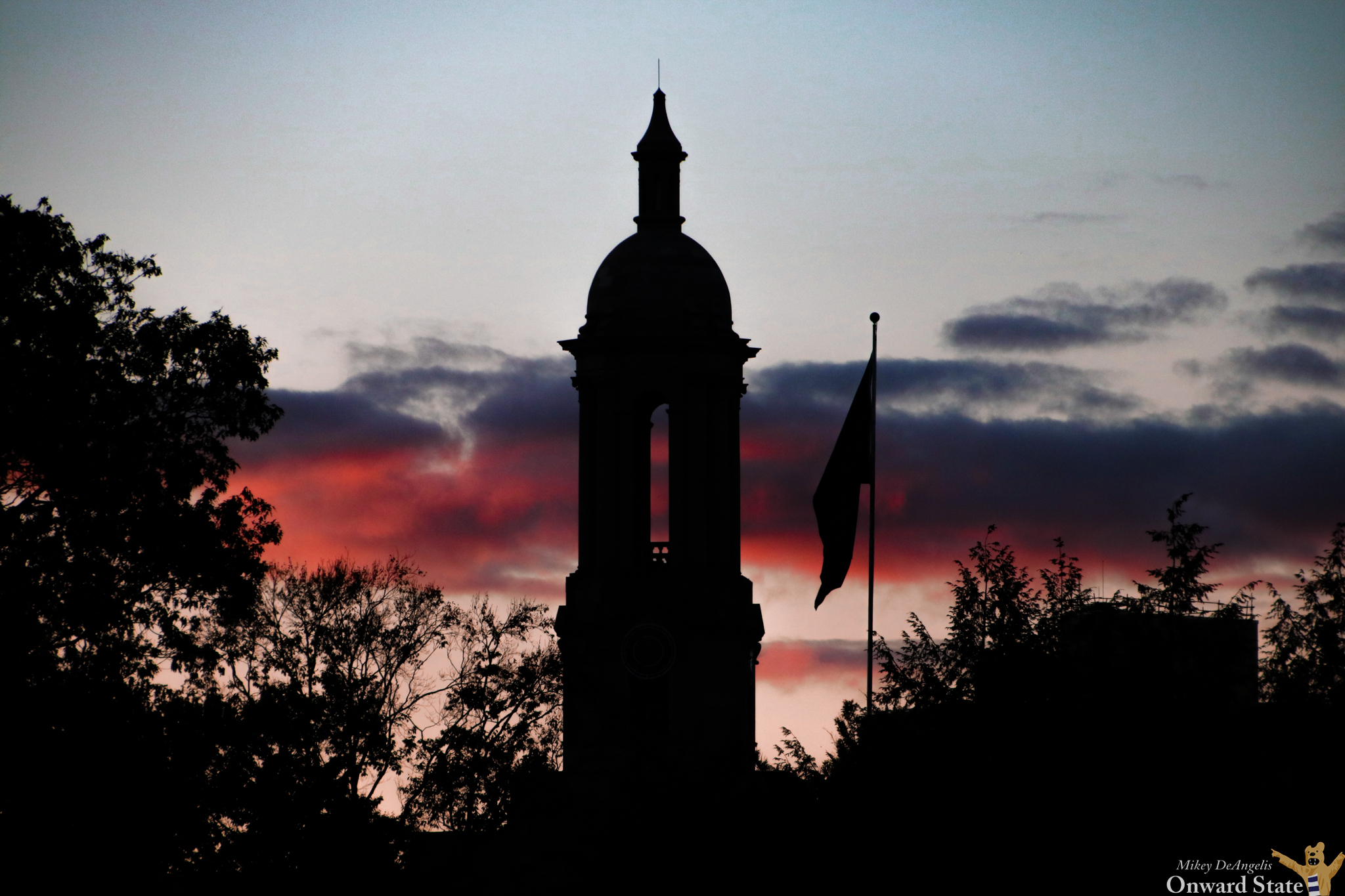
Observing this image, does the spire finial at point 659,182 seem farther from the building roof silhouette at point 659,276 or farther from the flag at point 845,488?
the flag at point 845,488

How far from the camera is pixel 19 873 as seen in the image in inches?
1596

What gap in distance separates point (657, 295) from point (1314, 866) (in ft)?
116

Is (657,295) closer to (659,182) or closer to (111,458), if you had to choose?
(659,182)

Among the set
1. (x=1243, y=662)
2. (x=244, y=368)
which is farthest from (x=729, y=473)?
(x=1243, y=662)

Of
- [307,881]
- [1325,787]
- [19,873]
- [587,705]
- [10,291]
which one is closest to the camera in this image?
[1325,787]

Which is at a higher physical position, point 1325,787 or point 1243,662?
point 1243,662

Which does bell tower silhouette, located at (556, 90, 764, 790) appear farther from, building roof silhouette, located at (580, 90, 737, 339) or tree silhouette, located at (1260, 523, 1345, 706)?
tree silhouette, located at (1260, 523, 1345, 706)

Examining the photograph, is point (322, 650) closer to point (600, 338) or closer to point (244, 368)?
point (244, 368)

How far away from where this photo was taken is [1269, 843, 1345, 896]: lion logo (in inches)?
1359

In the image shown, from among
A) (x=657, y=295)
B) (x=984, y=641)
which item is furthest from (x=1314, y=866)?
(x=657, y=295)

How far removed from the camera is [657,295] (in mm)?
66312

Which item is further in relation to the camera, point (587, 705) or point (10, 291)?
point (587, 705)

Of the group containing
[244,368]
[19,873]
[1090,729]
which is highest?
[244,368]

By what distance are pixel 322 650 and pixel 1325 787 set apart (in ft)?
86.7
